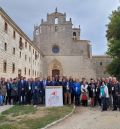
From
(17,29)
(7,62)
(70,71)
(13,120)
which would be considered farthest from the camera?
(70,71)

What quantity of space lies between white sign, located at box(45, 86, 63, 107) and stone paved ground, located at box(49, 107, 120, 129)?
2.70 m

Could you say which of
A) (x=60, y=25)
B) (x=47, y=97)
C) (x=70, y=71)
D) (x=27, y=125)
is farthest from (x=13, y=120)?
(x=60, y=25)

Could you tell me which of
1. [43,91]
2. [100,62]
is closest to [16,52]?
[43,91]

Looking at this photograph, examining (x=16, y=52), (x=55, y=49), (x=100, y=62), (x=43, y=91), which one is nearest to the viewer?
(x=43, y=91)

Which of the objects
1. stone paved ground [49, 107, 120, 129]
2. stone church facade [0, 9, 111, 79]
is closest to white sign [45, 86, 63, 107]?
stone paved ground [49, 107, 120, 129]

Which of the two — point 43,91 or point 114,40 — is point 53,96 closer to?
point 43,91

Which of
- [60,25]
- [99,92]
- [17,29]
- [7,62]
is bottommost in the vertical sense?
[99,92]

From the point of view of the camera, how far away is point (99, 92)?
2005 cm

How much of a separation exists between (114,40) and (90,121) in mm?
24467

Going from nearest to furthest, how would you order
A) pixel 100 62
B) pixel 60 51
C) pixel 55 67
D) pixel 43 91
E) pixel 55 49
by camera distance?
pixel 43 91 → pixel 55 67 → pixel 60 51 → pixel 55 49 → pixel 100 62

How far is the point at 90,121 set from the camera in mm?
14195

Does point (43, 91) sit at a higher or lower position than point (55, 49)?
lower

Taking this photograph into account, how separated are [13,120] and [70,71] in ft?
146

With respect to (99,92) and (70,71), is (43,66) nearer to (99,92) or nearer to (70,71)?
(70,71)
